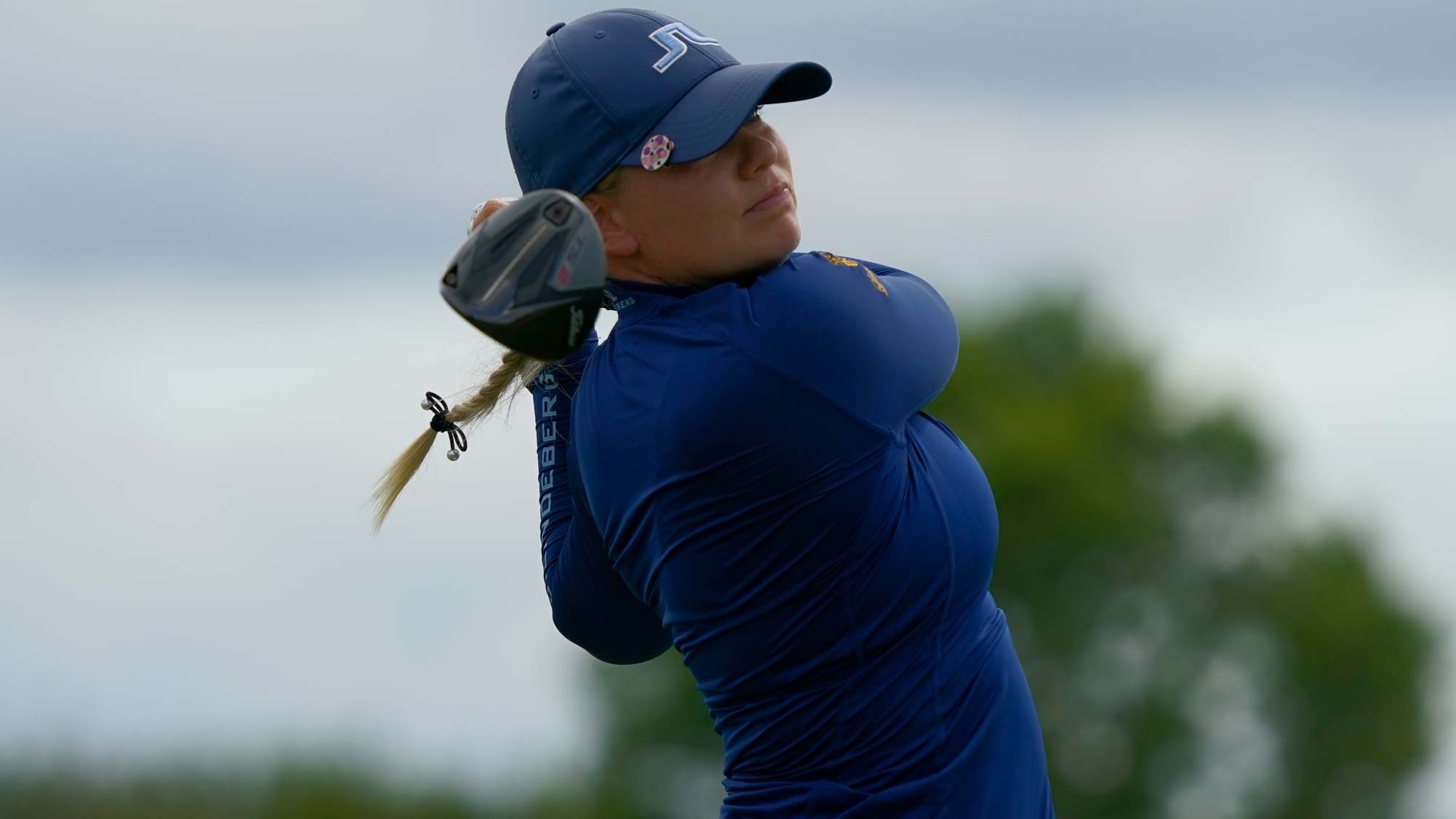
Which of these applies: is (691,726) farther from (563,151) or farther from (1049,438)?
(563,151)

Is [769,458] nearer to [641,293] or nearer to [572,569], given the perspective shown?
[641,293]

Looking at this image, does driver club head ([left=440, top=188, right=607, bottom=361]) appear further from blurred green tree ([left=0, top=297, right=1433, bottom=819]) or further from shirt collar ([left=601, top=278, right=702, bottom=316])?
blurred green tree ([left=0, top=297, right=1433, bottom=819])

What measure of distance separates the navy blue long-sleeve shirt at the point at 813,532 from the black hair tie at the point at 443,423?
1.61ft

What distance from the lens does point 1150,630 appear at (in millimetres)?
34438

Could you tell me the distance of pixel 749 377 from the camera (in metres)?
3.24

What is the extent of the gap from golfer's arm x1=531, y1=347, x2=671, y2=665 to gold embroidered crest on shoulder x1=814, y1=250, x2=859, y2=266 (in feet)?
2.05

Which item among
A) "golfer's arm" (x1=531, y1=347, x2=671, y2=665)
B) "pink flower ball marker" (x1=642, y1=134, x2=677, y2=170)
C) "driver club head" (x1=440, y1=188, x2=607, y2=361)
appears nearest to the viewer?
"driver club head" (x1=440, y1=188, x2=607, y2=361)

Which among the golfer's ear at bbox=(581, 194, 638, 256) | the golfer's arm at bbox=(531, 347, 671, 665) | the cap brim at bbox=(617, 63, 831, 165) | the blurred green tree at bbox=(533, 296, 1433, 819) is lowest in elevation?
the blurred green tree at bbox=(533, 296, 1433, 819)

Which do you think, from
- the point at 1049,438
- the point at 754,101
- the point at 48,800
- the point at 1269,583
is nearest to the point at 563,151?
the point at 754,101

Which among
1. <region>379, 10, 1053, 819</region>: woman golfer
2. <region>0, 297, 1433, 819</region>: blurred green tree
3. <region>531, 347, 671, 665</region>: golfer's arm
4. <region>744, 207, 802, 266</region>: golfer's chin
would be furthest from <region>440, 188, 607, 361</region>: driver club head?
<region>0, 297, 1433, 819</region>: blurred green tree

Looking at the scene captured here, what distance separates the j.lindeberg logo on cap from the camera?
348 centimetres

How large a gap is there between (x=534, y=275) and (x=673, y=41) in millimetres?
640

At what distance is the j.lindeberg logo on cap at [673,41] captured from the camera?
348 centimetres

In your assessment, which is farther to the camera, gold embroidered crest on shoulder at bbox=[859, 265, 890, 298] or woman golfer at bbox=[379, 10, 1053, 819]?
gold embroidered crest on shoulder at bbox=[859, 265, 890, 298]
